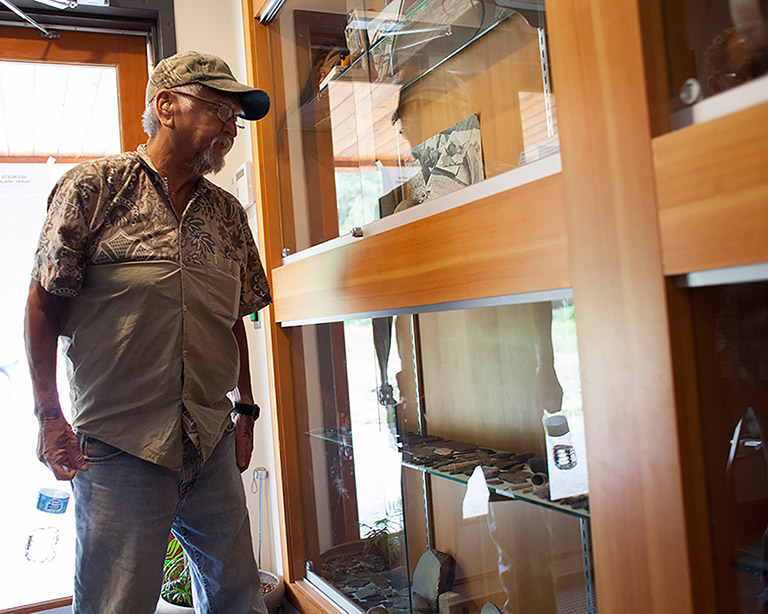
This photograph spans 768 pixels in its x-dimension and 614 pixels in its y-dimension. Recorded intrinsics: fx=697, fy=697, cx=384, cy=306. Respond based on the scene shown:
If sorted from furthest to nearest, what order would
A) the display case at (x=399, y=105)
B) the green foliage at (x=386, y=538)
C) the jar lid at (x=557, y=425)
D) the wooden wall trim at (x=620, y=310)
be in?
the green foliage at (x=386, y=538) < the display case at (x=399, y=105) < the jar lid at (x=557, y=425) < the wooden wall trim at (x=620, y=310)

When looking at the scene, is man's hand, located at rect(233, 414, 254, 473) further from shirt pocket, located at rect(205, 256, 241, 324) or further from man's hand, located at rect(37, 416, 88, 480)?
man's hand, located at rect(37, 416, 88, 480)

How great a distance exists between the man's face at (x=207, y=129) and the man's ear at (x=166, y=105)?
22 millimetres

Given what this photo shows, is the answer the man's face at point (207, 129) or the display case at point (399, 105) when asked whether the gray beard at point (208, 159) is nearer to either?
the man's face at point (207, 129)

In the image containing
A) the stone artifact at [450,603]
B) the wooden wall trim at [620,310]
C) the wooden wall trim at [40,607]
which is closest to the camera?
the wooden wall trim at [620,310]

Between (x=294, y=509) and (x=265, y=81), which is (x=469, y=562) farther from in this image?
(x=265, y=81)

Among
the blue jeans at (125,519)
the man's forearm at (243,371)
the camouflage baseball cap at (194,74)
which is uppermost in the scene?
the camouflage baseball cap at (194,74)

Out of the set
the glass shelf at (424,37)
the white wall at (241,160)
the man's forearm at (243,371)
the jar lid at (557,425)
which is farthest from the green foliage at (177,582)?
the glass shelf at (424,37)

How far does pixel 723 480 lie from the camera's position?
0.81 metres

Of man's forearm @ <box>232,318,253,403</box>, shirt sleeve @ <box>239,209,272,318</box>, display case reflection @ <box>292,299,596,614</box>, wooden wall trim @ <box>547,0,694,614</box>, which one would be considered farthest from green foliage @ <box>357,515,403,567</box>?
wooden wall trim @ <box>547,0,694,614</box>

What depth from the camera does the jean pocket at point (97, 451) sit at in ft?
4.82

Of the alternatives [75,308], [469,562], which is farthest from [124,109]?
[469,562]

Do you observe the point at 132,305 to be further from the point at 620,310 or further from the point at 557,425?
the point at 620,310

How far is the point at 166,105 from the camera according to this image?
158cm

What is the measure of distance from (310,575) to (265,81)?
1654 millimetres
